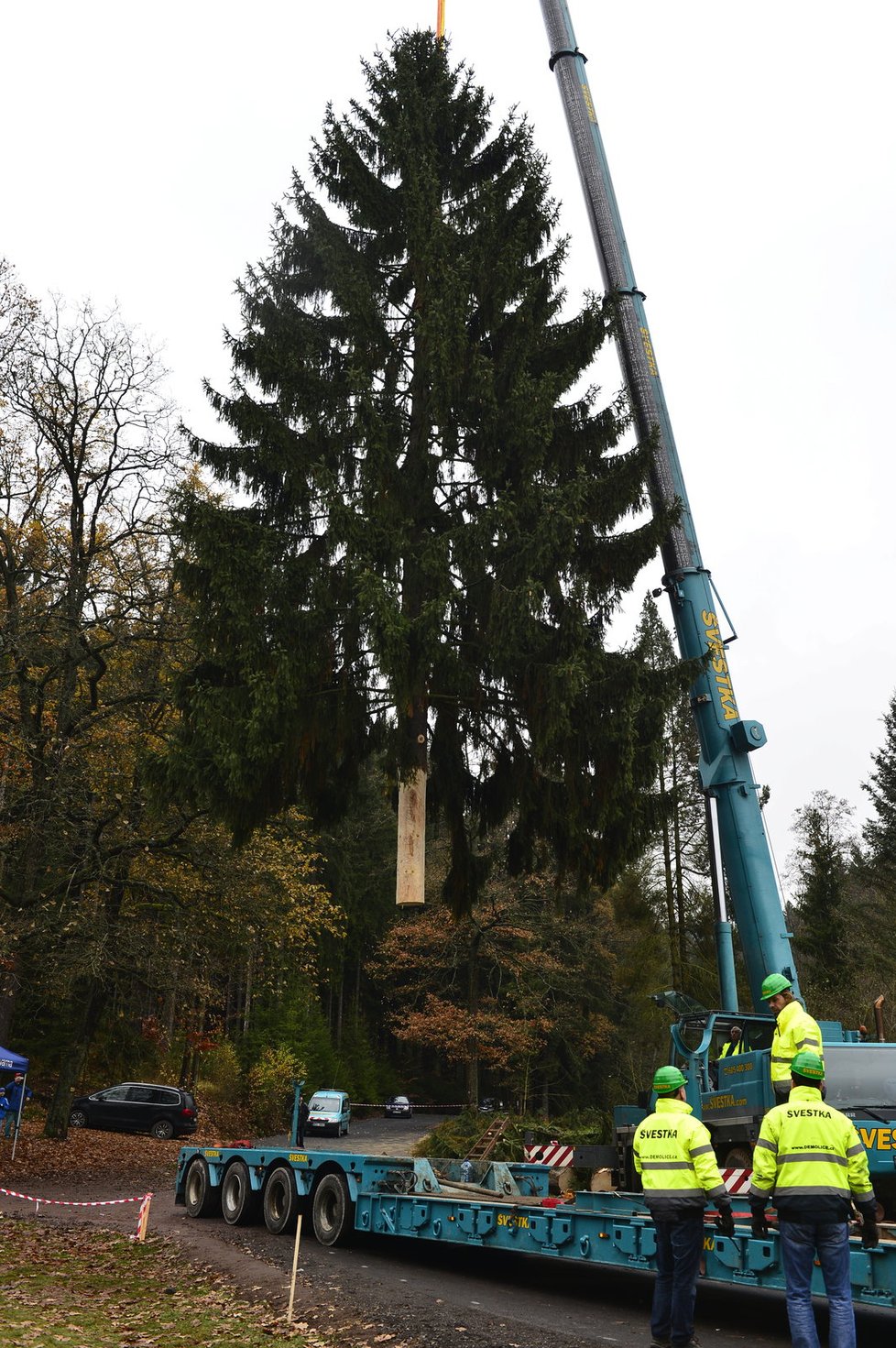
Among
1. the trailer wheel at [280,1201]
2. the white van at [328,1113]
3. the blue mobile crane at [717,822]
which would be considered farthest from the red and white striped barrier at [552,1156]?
the white van at [328,1113]

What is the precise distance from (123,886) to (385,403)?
10.0 meters

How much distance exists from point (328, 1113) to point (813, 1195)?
31823 millimetres

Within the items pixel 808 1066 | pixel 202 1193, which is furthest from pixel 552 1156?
pixel 808 1066

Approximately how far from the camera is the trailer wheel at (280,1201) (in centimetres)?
1239

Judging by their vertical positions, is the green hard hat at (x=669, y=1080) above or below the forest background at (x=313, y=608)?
below

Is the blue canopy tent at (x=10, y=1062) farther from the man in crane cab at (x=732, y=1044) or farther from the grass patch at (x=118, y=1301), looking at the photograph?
the man in crane cab at (x=732, y=1044)

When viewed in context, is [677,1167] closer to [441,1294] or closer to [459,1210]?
[441,1294]

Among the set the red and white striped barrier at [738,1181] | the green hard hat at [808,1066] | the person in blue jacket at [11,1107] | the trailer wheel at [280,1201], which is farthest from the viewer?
the person in blue jacket at [11,1107]

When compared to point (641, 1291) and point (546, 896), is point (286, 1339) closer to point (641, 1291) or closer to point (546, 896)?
point (641, 1291)

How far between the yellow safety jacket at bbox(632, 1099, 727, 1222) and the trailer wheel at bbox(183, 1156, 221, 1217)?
28.3 feet

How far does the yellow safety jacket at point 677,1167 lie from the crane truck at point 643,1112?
0.81 m

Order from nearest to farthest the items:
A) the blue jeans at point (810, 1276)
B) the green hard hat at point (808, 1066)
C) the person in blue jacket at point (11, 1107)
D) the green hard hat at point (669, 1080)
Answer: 1. the blue jeans at point (810, 1276)
2. the green hard hat at point (808, 1066)
3. the green hard hat at point (669, 1080)
4. the person in blue jacket at point (11, 1107)

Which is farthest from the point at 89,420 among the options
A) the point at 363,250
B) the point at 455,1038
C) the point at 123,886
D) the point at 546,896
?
the point at 455,1038

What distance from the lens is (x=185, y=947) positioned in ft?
64.7
